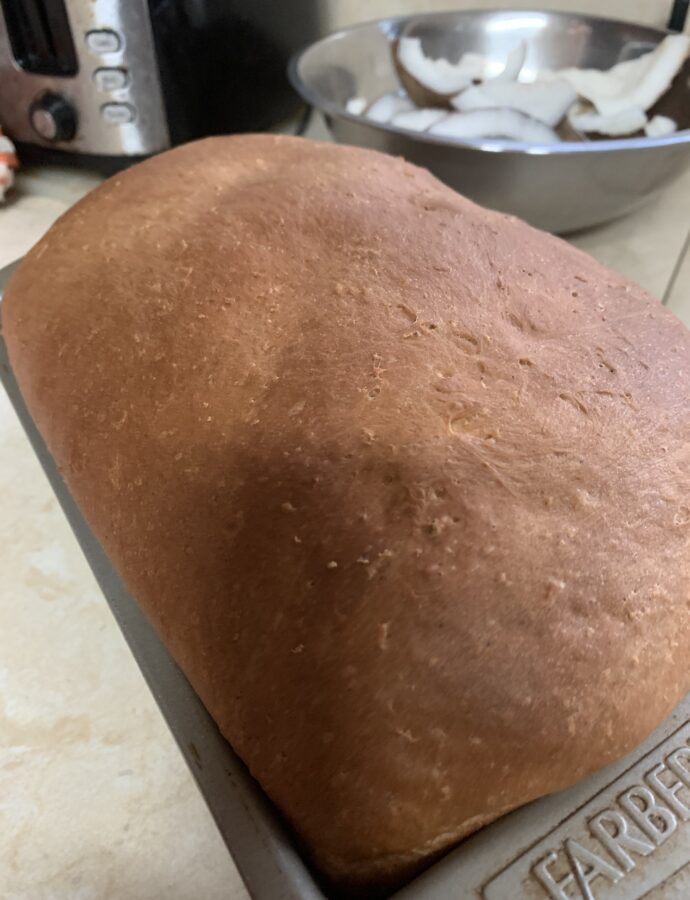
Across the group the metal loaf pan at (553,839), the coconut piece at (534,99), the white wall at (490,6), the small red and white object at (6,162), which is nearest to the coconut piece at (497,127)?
the coconut piece at (534,99)

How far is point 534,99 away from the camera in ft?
3.30

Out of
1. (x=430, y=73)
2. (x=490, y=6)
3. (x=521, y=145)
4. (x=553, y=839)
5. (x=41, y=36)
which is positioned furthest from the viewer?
(x=490, y=6)

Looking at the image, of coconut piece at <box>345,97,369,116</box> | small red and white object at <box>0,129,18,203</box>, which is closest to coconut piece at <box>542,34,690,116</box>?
coconut piece at <box>345,97,369,116</box>

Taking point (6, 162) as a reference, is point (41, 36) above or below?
above

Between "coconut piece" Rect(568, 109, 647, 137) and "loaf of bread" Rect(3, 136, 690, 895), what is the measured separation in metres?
0.51

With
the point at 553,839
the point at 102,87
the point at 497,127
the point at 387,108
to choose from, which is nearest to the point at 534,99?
the point at 497,127

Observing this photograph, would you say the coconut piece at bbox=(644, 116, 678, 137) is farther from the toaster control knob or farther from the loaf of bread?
the toaster control knob

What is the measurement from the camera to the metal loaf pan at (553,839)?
36 centimetres

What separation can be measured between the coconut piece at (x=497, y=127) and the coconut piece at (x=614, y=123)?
0.15 feet

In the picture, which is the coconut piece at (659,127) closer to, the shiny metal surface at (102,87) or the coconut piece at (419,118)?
the coconut piece at (419,118)

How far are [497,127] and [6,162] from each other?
0.72m

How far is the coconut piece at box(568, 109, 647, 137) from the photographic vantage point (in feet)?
3.23

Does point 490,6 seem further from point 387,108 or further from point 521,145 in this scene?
point 521,145

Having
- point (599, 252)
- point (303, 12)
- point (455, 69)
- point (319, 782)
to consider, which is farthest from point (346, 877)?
point (303, 12)
